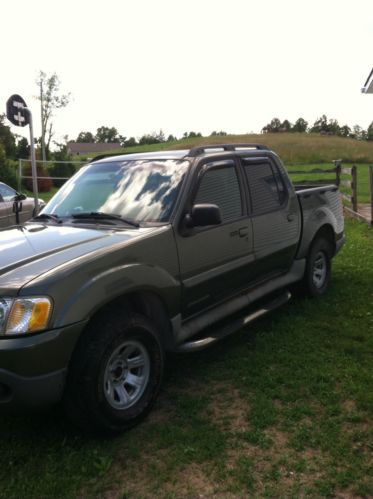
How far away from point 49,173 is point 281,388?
2839 centimetres

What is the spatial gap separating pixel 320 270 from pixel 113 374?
3478 mm

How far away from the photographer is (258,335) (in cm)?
469

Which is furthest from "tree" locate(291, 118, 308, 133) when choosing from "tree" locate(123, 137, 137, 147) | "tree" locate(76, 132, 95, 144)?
"tree" locate(76, 132, 95, 144)

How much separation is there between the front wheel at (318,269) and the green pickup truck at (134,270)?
0.74 feet

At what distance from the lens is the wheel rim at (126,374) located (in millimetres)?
3070

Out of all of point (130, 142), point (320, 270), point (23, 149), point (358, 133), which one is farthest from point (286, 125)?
point (320, 270)

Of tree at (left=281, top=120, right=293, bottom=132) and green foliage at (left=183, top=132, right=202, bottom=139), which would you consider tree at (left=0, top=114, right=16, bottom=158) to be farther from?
tree at (left=281, top=120, right=293, bottom=132)

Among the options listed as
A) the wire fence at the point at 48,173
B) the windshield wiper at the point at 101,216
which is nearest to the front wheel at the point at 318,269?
the windshield wiper at the point at 101,216

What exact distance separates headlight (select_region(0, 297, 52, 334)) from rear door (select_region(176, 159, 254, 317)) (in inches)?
47.3

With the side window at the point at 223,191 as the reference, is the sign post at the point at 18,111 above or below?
above

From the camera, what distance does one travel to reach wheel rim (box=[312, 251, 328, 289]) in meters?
5.77

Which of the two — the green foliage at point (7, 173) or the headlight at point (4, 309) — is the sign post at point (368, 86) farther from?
the green foliage at point (7, 173)

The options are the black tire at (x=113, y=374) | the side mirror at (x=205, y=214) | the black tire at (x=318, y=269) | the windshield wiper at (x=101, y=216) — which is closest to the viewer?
the black tire at (x=113, y=374)

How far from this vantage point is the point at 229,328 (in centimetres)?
403
